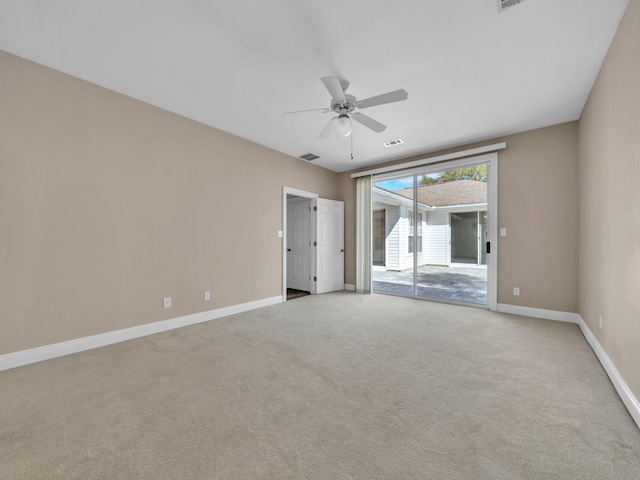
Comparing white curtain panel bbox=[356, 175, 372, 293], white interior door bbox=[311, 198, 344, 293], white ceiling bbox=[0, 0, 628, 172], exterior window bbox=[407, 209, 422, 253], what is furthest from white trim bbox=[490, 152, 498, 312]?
white interior door bbox=[311, 198, 344, 293]

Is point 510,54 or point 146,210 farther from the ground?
point 510,54

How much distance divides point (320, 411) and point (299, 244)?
15.0 feet

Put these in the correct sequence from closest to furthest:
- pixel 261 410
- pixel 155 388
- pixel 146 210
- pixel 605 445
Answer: pixel 605 445 → pixel 261 410 → pixel 155 388 → pixel 146 210

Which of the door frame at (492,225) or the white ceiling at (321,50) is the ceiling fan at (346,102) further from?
the door frame at (492,225)

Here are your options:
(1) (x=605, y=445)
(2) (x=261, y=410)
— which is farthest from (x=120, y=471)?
(1) (x=605, y=445)

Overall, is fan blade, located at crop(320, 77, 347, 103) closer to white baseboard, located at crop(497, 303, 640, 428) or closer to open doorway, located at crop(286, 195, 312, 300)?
white baseboard, located at crop(497, 303, 640, 428)

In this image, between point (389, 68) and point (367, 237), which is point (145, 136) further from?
point (367, 237)

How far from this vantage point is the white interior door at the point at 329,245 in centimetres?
597

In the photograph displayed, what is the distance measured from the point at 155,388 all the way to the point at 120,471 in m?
0.85

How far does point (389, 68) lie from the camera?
106 inches

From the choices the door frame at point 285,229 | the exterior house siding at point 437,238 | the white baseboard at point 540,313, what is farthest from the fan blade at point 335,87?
the white baseboard at point 540,313

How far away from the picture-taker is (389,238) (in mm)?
6418

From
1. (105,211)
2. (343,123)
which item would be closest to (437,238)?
(343,123)

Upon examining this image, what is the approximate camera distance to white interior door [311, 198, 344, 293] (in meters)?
5.97
